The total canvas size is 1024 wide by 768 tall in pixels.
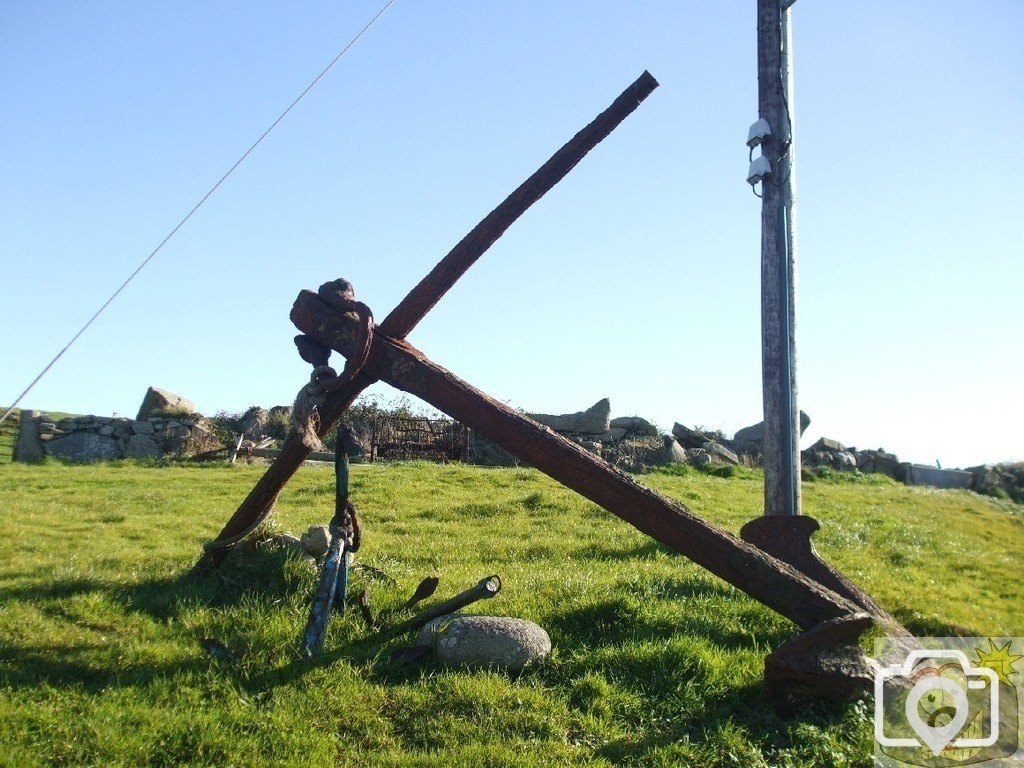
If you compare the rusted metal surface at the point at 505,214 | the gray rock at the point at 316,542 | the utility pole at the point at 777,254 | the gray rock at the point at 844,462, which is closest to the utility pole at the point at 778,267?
the utility pole at the point at 777,254

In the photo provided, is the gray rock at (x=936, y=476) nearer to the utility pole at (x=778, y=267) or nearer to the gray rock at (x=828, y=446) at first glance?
the gray rock at (x=828, y=446)

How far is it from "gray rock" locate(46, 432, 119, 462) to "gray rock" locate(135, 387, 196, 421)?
4.85 ft

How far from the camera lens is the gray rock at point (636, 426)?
20.7 metres

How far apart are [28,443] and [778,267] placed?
1675 centimetres

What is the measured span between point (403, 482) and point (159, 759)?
879 centimetres

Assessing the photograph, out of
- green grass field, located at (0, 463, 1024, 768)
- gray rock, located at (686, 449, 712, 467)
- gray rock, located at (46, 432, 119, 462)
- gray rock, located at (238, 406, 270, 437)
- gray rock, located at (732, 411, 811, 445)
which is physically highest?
gray rock, located at (732, 411, 811, 445)

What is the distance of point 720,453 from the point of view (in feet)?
67.1

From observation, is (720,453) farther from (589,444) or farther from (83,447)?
(83,447)

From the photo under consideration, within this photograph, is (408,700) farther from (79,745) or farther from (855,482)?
(855,482)

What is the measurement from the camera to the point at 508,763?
333cm

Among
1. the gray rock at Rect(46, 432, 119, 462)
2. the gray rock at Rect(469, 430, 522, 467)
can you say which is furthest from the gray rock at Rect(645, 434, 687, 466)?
the gray rock at Rect(46, 432, 119, 462)

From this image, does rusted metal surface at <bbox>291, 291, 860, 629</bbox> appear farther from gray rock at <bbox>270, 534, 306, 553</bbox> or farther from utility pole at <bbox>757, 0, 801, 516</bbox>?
utility pole at <bbox>757, 0, 801, 516</bbox>

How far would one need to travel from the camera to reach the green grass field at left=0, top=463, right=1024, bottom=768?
3.45 meters

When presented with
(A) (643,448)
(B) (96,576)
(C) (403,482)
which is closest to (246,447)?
(C) (403,482)
